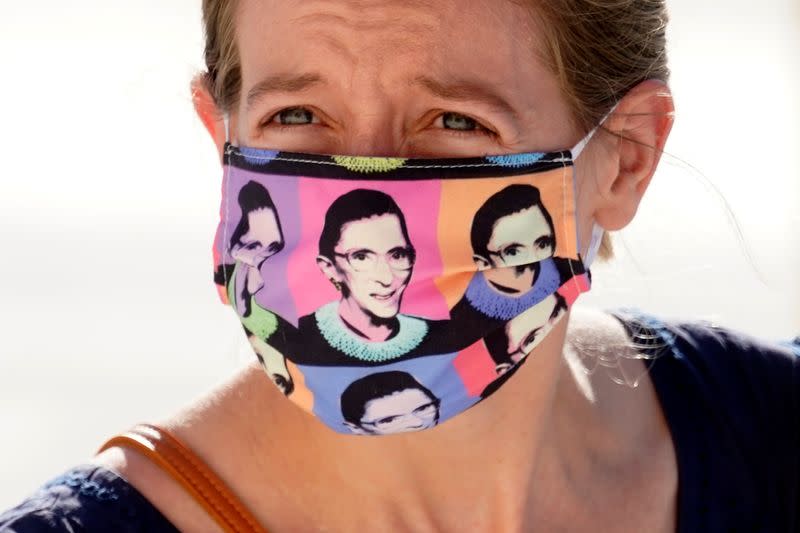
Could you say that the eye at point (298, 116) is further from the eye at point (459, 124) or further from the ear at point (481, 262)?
the ear at point (481, 262)

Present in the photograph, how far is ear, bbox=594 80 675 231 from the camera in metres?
2.41

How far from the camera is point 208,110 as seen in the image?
2.54 metres

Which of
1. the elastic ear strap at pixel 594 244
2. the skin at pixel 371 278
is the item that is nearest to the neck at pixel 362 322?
the skin at pixel 371 278

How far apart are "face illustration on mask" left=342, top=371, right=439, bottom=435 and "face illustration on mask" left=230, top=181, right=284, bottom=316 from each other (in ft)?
0.83

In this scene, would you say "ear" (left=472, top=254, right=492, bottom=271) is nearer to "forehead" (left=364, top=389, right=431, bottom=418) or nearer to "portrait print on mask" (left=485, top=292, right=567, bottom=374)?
"portrait print on mask" (left=485, top=292, right=567, bottom=374)

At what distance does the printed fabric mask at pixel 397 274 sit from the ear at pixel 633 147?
7.3 inches

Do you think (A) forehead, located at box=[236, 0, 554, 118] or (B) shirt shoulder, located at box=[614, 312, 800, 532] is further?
(B) shirt shoulder, located at box=[614, 312, 800, 532]

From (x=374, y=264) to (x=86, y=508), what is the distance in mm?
618

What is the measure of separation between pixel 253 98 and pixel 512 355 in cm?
65

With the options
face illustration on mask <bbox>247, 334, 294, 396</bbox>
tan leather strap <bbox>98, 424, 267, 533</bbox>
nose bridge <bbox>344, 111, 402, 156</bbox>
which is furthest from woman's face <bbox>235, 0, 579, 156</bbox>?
tan leather strap <bbox>98, 424, 267, 533</bbox>

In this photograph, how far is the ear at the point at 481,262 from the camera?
7.07ft

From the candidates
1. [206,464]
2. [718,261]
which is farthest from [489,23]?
[718,261]

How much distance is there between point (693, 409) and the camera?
9.04 feet

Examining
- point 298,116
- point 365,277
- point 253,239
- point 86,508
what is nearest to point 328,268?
point 365,277
